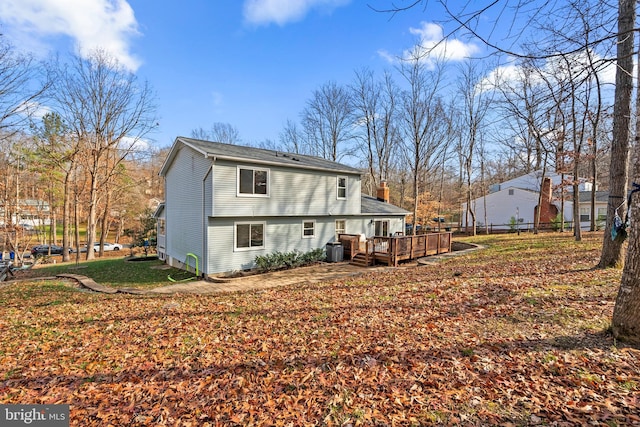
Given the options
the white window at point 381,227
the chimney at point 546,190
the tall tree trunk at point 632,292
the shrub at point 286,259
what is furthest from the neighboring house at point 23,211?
the chimney at point 546,190

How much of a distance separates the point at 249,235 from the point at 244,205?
150 cm

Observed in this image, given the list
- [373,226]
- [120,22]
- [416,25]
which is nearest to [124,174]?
[120,22]

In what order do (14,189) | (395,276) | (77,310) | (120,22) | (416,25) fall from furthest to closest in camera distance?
(14,189)
(120,22)
(395,276)
(77,310)
(416,25)

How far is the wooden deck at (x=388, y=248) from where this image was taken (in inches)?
563

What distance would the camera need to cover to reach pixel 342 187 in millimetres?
16859

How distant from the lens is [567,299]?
5.68 m

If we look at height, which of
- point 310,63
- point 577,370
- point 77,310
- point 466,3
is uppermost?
point 310,63

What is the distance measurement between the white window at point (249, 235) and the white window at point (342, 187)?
5.21m

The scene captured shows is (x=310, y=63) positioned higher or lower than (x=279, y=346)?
higher

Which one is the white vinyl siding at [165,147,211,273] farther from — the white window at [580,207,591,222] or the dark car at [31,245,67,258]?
the white window at [580,207,591,222]

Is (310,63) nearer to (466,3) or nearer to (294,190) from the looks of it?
(294,190)

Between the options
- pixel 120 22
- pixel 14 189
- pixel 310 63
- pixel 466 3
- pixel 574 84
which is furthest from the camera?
pixel 14 189

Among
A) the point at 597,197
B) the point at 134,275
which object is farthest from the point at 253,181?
the point at 597,197

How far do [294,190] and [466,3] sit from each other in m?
11.5
